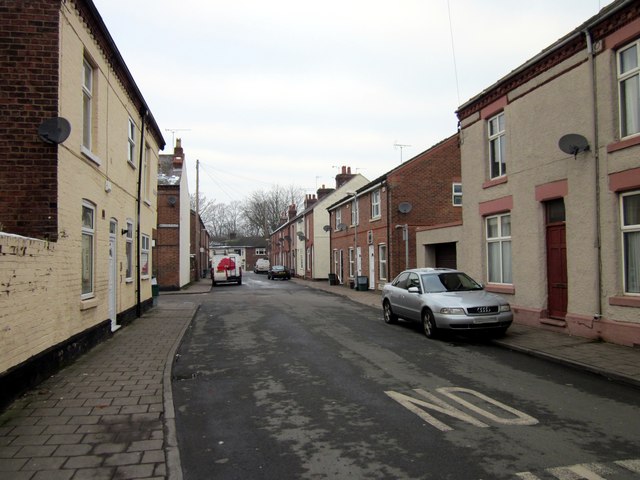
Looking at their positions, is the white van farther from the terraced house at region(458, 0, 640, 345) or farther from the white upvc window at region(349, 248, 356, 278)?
the terraced house at region(458, 0, 640, 345)

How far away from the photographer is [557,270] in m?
11.4

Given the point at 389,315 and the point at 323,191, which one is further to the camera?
the point at 323,191

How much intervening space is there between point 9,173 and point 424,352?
774 centimetres

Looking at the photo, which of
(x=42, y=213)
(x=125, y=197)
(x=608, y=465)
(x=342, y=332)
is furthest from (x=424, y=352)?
(x=125, y=197)

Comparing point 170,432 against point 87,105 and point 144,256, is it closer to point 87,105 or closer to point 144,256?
point 87,105

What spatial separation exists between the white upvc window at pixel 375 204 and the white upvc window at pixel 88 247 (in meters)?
18.4

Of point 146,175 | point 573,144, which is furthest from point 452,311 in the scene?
point 146,175

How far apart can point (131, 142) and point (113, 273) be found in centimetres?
421

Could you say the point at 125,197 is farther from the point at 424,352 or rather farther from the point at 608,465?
the point at 608,465

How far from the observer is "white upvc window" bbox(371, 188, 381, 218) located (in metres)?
26.9

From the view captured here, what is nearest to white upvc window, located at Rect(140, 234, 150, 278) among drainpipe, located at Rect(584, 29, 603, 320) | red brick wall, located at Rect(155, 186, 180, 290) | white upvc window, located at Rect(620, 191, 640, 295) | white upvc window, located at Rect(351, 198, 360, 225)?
red brick wall, located at Rect(155, 186, 180, 290)

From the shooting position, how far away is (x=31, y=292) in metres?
6.46

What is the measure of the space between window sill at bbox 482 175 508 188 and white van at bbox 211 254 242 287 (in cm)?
2619

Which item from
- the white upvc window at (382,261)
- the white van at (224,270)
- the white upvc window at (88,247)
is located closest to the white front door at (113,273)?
the white upvc window at (88,247)
